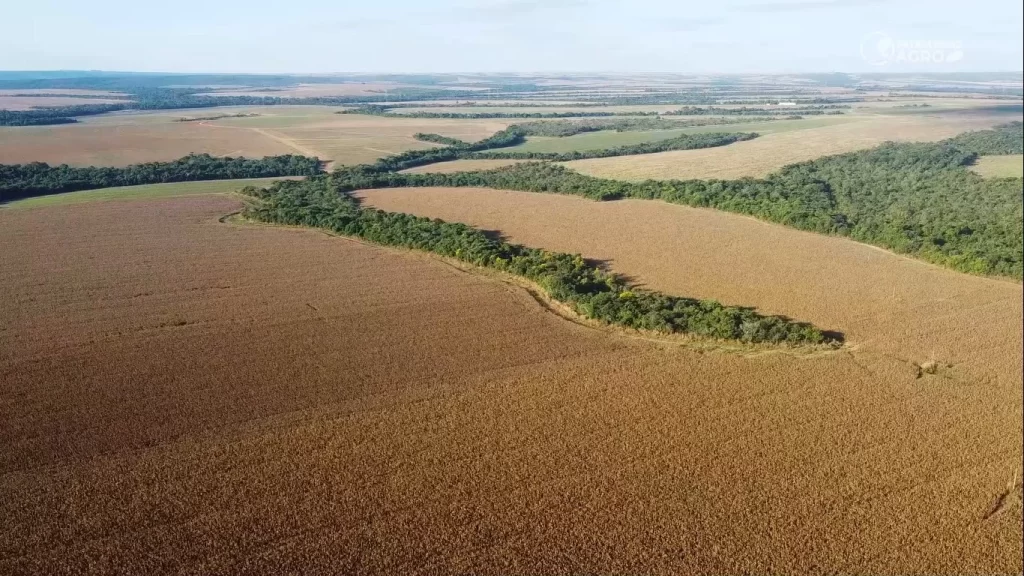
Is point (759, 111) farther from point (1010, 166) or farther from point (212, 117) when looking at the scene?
point (1010, 166)

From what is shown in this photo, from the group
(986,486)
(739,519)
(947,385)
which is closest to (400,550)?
(739,519)

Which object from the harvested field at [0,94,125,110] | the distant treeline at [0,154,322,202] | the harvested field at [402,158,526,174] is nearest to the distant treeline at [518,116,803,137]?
the harvested field at [402,158,526,174]

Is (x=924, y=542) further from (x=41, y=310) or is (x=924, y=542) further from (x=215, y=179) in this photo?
(x=215, y=179)

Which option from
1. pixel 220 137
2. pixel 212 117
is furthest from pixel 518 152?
pixel 212 117

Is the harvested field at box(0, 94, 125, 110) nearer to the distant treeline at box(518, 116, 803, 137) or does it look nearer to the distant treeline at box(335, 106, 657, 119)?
the distant treeline at box(335, 106, 657, 119)

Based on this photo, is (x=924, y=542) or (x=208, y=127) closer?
(x=924, y=542)

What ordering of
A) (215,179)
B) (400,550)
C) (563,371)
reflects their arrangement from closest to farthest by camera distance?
(400,550), (563,371), (215,179)

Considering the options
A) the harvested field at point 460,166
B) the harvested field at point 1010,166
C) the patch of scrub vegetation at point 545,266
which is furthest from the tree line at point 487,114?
the harvested field at point 1010,166
